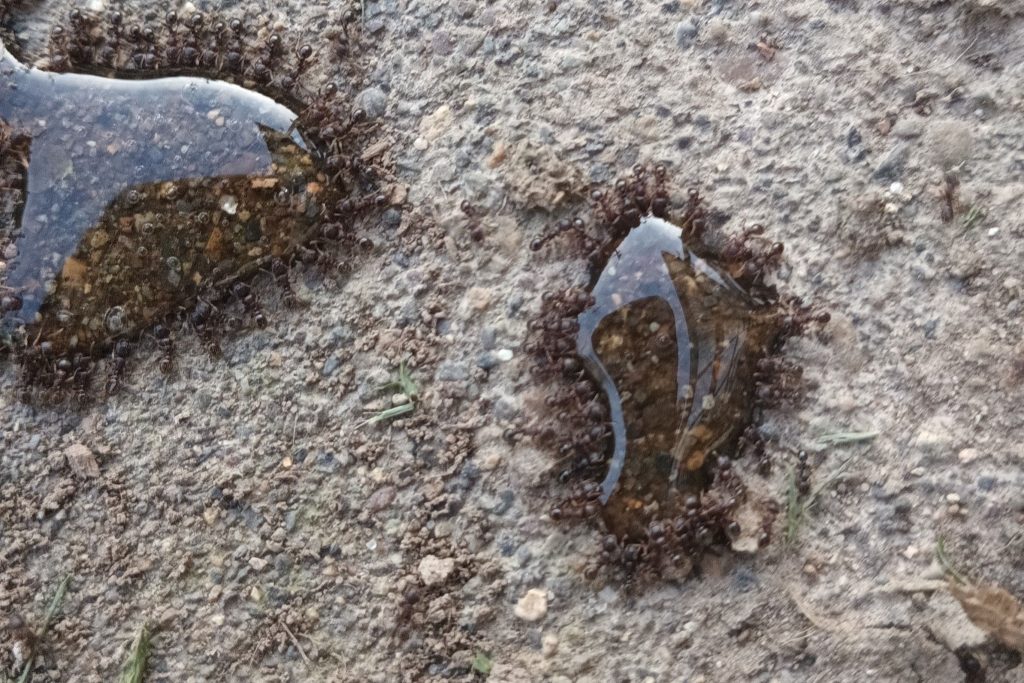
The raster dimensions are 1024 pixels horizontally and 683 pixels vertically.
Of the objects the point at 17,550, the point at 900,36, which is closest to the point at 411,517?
the point at 17,550

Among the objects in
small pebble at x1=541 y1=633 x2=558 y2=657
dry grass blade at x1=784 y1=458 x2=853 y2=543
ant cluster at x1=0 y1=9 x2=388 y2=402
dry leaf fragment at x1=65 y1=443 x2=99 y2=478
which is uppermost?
ant cluster at x1=0 y1=9 x2=388 y2=402

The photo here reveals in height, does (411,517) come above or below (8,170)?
below

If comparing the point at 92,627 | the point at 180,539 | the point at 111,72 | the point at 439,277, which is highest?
the point at 111,72

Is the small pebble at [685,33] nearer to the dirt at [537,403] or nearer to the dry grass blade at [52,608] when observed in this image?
the dirt at [537,403]

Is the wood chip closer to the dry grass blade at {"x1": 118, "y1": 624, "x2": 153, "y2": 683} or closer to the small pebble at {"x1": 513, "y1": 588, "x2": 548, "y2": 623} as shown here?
the small pebble at {"x1": 513, "y1": 588, "x2": 548, "y2": 623}

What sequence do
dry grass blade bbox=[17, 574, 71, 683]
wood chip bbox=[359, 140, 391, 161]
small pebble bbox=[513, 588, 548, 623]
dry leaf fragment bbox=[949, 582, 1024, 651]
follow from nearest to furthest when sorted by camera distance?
dry leaf fragment bbox=[949, 582, 1024, 651] < small pebble bbox=[513, 588, 548, 623] < dry grass blade bbox=[17, 574, 71, 683] < wood chip bbox=[359, 140, 391, 161]

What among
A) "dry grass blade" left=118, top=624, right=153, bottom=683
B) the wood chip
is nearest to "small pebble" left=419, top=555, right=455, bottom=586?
"dry grass blade" left=118, top=624, right=153, bottom=683

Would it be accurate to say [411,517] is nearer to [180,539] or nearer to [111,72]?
[180,539]
